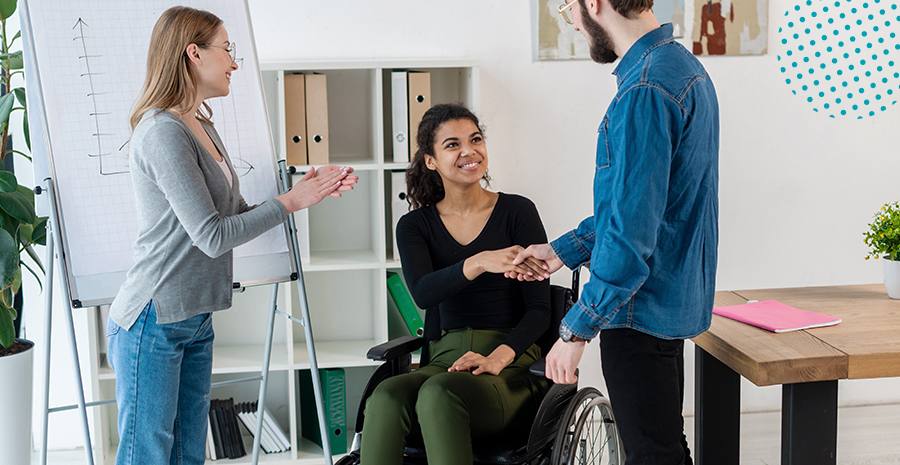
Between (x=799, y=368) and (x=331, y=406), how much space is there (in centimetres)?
175

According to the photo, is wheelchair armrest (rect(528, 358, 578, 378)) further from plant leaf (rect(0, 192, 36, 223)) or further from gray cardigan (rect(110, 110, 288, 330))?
plant leaf (rect(0, 192, 36, 223))

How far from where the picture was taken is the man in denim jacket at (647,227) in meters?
1.18

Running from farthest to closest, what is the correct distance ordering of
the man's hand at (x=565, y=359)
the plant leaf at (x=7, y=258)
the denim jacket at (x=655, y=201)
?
the plant leaf at (x=7, y=258), the man's hand at (x=565, y=359), the denim jacket at (x=655, y=201)

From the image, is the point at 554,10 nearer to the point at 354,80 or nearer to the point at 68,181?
the point at 354,80

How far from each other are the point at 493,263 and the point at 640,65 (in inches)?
29.0

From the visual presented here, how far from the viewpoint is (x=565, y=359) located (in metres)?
1.33

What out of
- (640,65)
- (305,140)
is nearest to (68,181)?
(305,140)

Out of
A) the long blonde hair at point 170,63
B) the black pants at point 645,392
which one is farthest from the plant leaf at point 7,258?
the black pants at point 645,392

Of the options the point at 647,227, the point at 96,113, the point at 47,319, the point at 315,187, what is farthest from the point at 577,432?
the point at 96,113

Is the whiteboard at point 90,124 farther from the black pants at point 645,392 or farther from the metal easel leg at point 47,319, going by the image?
the black pants at point 645,392

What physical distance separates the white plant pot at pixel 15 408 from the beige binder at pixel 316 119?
117 cm

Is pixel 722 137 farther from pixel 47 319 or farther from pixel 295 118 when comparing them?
pixel 47 319

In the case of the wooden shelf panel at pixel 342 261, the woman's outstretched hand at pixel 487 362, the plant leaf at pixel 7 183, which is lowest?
the woman's outstretched hand at pixel 487 362

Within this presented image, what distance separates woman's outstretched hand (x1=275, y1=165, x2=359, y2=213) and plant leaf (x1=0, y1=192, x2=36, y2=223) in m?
0.99
